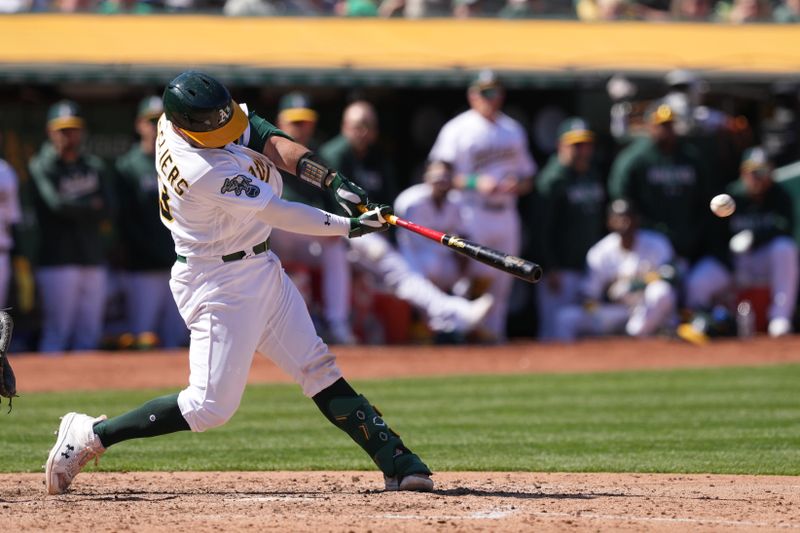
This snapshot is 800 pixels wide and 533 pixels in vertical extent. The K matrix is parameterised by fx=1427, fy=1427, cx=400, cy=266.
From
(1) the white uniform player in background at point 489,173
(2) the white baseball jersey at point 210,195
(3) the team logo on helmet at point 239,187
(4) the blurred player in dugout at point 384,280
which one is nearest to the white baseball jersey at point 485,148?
(1) the white uniform player in background at point 489,173

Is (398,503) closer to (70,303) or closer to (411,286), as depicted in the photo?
(411,286)

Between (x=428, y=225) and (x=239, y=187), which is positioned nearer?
(x=239, y=187)

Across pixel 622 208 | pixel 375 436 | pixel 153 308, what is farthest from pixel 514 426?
pixel 153 308

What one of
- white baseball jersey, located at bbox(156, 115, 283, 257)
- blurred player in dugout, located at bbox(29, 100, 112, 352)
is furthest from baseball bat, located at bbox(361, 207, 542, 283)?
blurred player in dugout, located at bbox(29, 100, 112, 352)

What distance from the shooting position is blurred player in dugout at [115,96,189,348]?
39.8ft

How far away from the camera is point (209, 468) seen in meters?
6.83

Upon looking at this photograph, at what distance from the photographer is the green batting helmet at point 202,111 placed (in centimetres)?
551

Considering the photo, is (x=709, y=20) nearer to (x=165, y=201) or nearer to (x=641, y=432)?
(x=641, y=432)

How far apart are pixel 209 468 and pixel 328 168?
70.6 inches

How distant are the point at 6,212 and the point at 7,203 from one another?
0.25 ft

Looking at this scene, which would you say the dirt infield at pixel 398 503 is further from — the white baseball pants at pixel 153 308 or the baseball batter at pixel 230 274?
the white baseball pants at pixel 153 308

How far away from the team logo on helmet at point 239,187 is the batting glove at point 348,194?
1.46 feet

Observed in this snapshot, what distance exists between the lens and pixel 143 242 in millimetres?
12289

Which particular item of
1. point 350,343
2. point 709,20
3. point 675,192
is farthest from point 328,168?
point 709,20
